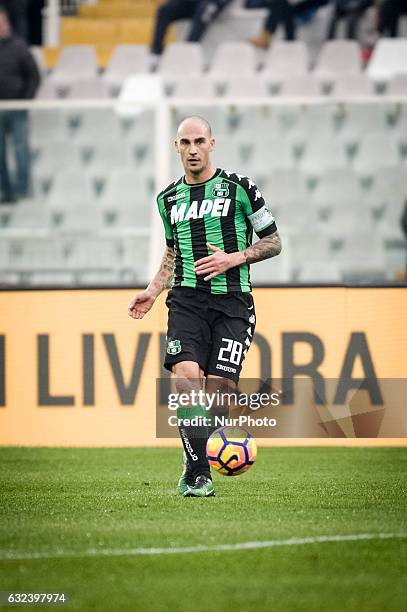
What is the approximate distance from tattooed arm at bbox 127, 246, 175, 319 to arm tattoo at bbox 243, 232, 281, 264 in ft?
1.86

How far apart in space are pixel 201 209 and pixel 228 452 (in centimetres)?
135

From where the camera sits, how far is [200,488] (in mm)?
7227

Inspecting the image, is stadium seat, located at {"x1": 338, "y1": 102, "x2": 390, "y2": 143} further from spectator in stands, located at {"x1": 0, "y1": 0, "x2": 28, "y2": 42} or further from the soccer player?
the soccer player

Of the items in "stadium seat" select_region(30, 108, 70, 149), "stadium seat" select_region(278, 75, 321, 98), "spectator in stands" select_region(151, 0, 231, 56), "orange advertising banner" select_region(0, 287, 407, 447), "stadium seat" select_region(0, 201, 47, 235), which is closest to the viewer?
"orange advertising banner" select_region(0, 287, 407, 447)

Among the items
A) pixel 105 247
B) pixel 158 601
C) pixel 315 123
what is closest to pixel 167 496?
pixel 158 601

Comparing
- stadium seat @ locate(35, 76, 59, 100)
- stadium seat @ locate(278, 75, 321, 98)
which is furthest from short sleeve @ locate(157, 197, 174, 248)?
stadium seat @ locate(35, 76, 59, 100)

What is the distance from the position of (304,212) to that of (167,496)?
22.1 ft

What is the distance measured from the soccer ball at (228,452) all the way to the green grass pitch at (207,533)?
0.18 meters

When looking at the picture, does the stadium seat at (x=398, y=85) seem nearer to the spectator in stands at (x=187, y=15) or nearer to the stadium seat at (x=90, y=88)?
the spectator in stands at (x=187, y=15)

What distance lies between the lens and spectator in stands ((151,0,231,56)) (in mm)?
16266

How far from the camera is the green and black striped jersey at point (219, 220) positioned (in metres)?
7.32

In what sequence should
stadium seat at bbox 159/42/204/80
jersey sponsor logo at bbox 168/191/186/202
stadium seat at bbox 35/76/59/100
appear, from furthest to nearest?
stadium seat at bbox 35/76/59/100 → stadium seat at bbox 159/42/204/80 → jersey sponsor logo at bbox 168/191/186/202

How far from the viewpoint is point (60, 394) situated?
10.8 metres

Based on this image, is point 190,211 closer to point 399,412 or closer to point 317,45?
point 399,412
